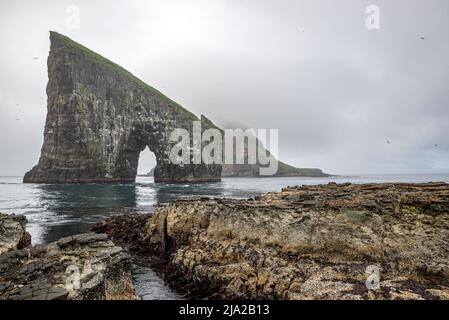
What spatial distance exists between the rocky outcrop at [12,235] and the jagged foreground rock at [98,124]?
9830 centimetres

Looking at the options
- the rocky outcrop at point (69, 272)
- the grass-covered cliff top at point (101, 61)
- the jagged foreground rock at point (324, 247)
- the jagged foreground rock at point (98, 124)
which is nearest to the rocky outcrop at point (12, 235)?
the rocky outcrop at point (69, 272)

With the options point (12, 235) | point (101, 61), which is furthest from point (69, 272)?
point (101, 61)

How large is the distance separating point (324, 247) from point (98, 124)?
121 metres

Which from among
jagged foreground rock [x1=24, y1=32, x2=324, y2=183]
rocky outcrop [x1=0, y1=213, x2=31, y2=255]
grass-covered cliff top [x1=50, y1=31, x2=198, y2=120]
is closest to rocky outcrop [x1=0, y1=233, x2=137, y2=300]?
rocky outcrop [x1=0, y1=213, x2=31, y2=255]

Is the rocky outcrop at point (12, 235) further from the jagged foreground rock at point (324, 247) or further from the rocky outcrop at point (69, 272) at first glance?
the jagged foreground rock at point (324, 247)

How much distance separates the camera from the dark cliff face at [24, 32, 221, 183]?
119 m

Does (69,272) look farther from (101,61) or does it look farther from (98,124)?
(101,61)

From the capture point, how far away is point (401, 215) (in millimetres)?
16156

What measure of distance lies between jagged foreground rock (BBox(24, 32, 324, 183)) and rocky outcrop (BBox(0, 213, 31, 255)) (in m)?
98.3

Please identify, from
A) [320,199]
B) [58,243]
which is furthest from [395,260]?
[58,243]

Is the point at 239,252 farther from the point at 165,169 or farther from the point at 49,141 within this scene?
the point at 49,141

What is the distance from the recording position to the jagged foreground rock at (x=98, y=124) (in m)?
119
